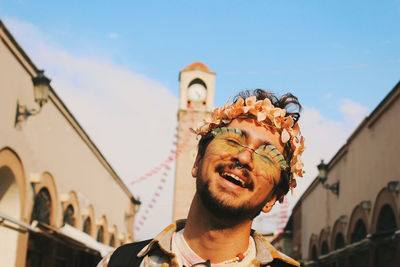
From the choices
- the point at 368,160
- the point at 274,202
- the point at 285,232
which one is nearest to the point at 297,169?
the point at 274,202

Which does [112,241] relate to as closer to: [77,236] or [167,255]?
[77,236]

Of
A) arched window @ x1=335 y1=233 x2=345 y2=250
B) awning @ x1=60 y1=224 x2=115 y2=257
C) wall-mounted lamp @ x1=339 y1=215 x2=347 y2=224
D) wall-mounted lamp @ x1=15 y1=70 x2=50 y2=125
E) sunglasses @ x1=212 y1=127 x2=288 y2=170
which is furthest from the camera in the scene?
arched window @ x1=335 y1=233 x2=345 y2=250

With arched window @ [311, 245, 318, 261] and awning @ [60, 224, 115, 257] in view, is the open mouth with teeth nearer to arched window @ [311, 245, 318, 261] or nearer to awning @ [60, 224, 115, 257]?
awning @ [60, 224, 115, 257]

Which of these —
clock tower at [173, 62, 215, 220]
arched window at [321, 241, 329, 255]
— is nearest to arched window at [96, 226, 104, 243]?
clock tower at [173, 62, 215, 220]

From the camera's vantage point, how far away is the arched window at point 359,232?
44.3ft

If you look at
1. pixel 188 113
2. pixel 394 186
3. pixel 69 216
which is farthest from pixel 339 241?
pixel 188 113

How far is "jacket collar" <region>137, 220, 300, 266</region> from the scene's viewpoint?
220cm

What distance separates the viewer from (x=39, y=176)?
10.0 m

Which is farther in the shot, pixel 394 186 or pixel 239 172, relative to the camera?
pixel 394 186

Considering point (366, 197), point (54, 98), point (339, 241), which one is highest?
point (54, 98)

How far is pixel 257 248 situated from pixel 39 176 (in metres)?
8.41

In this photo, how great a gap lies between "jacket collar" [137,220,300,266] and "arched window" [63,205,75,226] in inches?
437

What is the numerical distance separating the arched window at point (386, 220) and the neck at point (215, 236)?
937 cm

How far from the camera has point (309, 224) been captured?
2272cm
